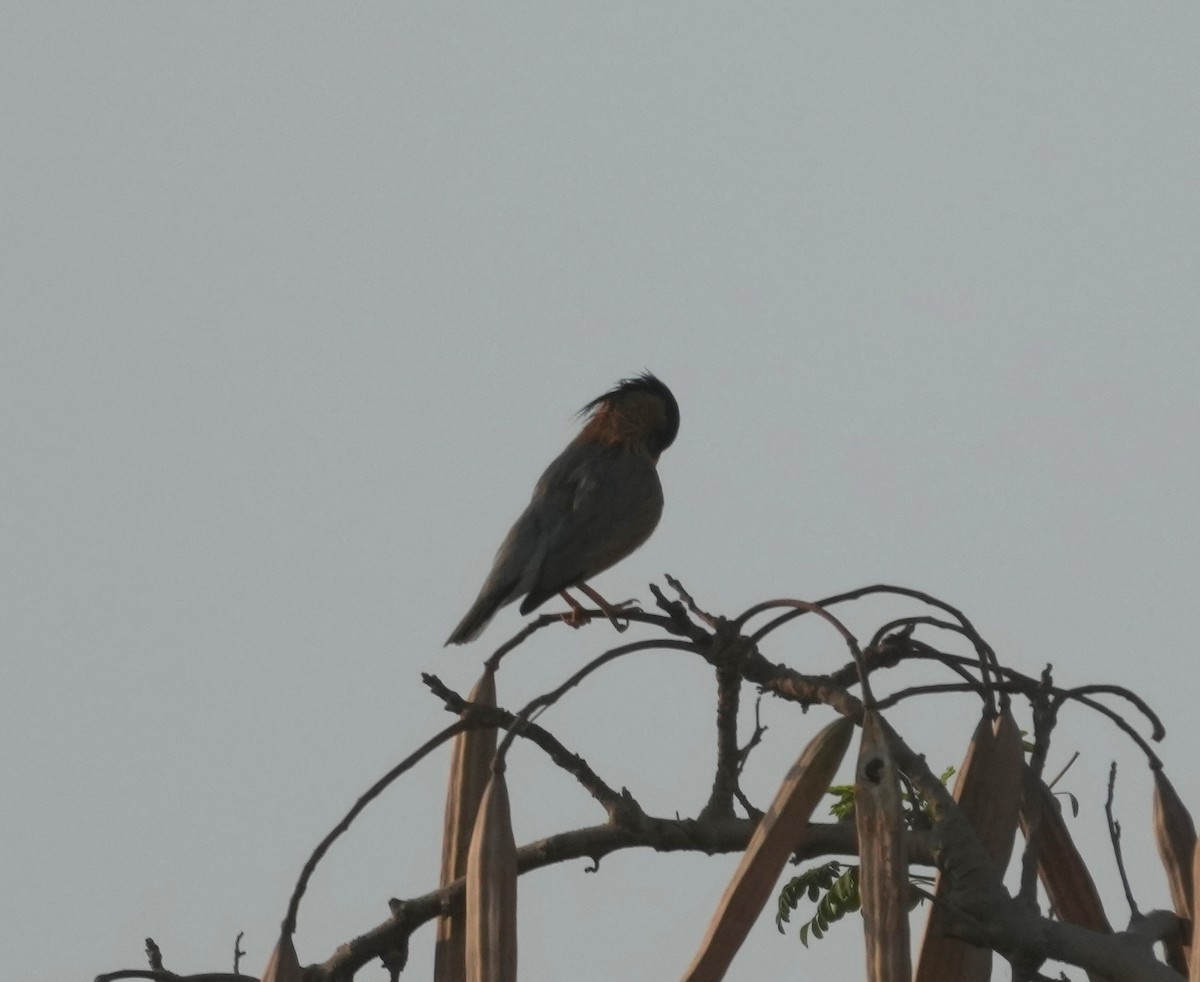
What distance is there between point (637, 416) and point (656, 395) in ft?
1.07

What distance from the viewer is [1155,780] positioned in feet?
11.1

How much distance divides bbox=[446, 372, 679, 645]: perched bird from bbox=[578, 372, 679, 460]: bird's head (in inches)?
0.5

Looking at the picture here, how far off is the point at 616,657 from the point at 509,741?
25cm

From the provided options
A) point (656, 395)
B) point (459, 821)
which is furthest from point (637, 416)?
point (459, 821)

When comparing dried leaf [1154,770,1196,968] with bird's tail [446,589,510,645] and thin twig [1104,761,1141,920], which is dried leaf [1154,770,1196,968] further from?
bird's tail [446,589,510,645]

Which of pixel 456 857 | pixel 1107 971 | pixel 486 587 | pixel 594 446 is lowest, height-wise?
pixel 1107 971

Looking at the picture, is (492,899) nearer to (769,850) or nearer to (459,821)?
(769,850)

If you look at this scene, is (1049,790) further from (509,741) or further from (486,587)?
(486,587)

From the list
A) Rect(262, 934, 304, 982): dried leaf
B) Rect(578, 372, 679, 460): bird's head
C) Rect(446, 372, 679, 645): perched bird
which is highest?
Rect(578, 372, 679, 460): bird's head

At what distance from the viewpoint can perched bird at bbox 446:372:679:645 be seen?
7.38m

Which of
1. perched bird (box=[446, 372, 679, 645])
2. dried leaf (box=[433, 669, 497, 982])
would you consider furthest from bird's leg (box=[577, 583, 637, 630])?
dried leaf (box=[433, 669, 497, 982])

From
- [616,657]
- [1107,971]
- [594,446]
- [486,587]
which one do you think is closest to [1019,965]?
[1107,971]

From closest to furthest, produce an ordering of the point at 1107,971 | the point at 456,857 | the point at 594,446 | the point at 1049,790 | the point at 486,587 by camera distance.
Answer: the point at 1107,971, the point at 1049,790, the point at 456,857, the point at 486,587, the point at 594,446

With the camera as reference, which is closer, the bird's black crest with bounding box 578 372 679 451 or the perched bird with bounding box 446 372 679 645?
the perched bird with bounding box 446 372 679 645
